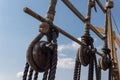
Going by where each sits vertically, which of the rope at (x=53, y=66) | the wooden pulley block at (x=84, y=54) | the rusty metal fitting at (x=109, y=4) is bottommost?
the rope at (x=53, y=66)

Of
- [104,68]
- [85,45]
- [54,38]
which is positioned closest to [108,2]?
[104,68]

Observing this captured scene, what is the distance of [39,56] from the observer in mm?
3607

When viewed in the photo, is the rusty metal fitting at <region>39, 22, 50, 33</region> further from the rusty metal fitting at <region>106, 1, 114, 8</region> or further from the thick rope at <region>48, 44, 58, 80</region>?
the rusty metal fitting at <region>106, 1, 114, 8</region>

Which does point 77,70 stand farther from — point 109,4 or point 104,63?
point 109,4

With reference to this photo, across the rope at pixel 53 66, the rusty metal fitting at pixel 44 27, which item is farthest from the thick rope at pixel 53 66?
the rusty metal fitting at pixel 44 27

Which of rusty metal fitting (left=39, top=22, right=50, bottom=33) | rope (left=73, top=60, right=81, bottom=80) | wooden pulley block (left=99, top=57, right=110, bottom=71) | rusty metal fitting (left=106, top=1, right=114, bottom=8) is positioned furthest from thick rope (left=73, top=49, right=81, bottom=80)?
rusty metal fitting (left=106, top=1, right=114, bottom=8)

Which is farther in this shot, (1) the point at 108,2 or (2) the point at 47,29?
(1) the point at 108,2

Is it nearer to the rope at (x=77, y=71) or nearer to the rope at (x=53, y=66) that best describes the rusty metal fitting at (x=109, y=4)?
the rope at (x=77, y=71)

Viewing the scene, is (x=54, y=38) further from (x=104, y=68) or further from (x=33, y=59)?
(x=104, y=68)

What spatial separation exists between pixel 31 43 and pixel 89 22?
1.80 m

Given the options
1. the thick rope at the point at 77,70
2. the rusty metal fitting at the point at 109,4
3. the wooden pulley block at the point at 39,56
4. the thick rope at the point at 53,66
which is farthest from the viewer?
the rusty metal fitting at the point at 109,4

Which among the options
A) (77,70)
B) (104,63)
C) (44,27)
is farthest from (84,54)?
(44,27)

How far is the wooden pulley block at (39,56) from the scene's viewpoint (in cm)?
360

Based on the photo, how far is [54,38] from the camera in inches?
146
